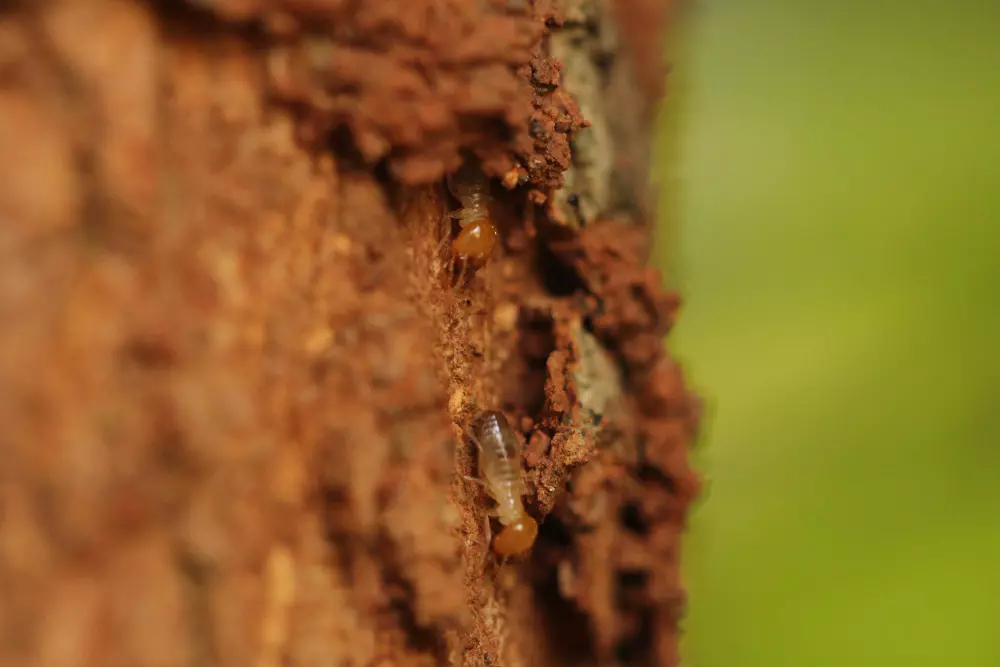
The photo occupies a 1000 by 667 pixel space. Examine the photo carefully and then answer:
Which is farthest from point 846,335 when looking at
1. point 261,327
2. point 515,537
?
point 261,327

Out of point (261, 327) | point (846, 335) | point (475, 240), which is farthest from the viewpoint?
point (846, 335)

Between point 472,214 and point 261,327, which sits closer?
point 261,327

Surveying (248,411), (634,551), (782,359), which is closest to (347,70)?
(248,411)

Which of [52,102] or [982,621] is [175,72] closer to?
[52,102]

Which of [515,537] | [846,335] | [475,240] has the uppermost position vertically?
[846,335]

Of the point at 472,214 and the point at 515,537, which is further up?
the point at 472,214

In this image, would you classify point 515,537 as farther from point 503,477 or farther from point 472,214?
point 472,214

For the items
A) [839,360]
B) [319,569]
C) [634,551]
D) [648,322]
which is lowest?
[319,569]
